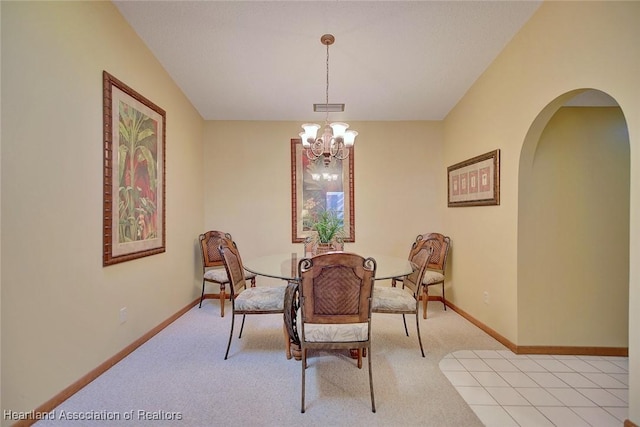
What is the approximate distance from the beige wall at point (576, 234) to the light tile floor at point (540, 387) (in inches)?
9.2

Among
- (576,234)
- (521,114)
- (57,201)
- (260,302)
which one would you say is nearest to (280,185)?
(260,302)

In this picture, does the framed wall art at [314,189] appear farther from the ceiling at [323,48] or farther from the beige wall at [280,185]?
the ceiling at [323,48]

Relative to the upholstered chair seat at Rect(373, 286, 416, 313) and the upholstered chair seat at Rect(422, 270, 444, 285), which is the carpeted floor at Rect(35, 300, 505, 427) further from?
the upholstered chair seat at Rect(422, 270, 444, 285)

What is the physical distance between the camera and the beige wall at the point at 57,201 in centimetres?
155

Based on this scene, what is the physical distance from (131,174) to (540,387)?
11.8 feet

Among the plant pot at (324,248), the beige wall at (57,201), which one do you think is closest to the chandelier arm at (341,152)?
the plant pot at (324,248)

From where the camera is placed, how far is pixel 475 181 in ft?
10.8

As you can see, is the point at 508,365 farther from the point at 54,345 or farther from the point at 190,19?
the point at 190,19

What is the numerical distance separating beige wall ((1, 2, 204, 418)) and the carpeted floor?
0.95ft

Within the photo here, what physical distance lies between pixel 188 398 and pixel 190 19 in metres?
2.86

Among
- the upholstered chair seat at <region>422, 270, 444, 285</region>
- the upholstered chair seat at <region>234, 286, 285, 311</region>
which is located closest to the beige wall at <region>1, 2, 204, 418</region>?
the upholstered chair seat at <region>234, 286, 285, 311</region>

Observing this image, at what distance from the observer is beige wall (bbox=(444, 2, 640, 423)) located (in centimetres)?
162

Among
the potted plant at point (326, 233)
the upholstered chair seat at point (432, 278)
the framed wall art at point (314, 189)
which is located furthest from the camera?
the framed wall art at point (314, 189)

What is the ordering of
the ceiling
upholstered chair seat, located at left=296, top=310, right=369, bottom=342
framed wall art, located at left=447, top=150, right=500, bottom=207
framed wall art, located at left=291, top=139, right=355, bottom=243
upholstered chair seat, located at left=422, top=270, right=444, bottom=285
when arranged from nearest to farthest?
upholstered chair seat, located at left=296, top=310, right=369, bottom=342 → the ceiling → framed wall art, located at left=447, top=150, right=500, bottom=207 → upholstered chair seat, located at left=422, top=270, right=444, bottom=285 → framed wall art, located at left=291, top=139, right=355, bottom=243
